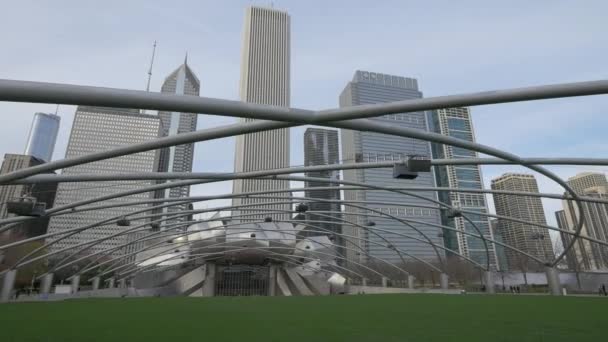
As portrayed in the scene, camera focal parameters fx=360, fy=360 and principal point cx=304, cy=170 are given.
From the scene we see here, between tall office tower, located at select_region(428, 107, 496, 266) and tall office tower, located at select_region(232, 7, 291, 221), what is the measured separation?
73.8 meters

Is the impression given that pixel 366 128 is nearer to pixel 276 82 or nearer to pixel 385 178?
pixel 385 178

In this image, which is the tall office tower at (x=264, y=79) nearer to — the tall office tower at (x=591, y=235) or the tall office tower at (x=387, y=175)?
the tall office tower at (x=387, y=175)

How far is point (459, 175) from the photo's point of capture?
77250 mm

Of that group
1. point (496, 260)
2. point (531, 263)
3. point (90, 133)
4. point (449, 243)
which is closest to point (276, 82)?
point (90, 133)

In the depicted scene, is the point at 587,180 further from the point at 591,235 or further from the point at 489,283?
the point at 489,283

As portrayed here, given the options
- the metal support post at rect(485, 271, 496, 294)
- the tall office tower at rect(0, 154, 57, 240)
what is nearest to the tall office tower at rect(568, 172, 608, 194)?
the metal support post at rect(485, 271, 496, 294)

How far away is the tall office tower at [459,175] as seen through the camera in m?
55.0

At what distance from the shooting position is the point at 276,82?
534 feet

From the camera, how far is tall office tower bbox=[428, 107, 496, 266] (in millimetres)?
54956

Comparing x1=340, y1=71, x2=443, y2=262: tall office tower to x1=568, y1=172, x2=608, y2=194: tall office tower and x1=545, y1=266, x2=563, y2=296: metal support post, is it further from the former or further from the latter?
x1=568, y1=172, x2=608, y2=194: tall office tower

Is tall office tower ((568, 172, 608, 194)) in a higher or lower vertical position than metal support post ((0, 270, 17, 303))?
higher

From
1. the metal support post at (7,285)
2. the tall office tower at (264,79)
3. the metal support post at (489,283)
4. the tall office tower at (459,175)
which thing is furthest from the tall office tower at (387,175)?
the tall office tower at (264,79)

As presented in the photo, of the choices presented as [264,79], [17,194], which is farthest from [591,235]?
[264,79]

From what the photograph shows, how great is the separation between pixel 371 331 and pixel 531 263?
77660mm
